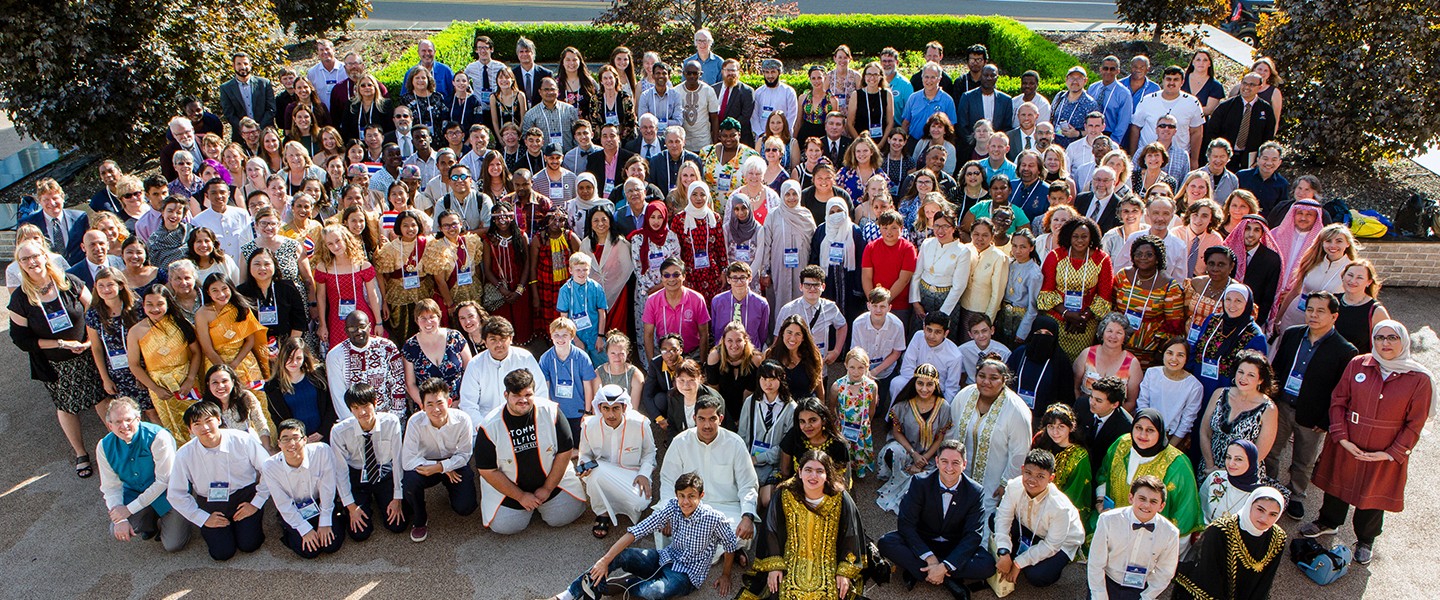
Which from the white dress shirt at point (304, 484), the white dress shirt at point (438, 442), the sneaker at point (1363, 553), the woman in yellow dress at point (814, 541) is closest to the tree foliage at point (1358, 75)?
the sneaker at point (1363, 553)

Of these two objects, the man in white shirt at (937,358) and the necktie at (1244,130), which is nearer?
the man in white shirt at (937,358)

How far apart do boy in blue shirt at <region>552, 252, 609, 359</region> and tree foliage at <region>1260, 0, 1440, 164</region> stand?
8.34 m

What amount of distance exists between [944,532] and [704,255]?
329cm

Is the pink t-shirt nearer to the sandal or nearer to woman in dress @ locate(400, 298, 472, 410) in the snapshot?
woman in dress @ locate(400, 298, 472, 410)

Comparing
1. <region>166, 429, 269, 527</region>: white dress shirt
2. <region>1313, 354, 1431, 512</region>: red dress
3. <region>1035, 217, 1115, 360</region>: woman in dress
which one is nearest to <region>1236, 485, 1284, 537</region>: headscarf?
<region>1313, 354, 1431, 512</region>: red dress

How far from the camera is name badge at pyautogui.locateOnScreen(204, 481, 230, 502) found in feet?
21.2

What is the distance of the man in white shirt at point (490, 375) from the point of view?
723 centimetres

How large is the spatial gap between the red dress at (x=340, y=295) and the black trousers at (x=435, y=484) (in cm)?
162

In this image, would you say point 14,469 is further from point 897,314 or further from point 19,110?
point 897,314

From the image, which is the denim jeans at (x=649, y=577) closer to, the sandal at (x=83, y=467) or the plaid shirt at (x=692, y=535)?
the plaid shirt at (x=692, y=535)

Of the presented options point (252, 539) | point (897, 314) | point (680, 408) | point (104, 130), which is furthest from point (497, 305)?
point (104, 130)

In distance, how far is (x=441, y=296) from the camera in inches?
332

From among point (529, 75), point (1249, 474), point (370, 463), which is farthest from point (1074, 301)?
point (529, 75)

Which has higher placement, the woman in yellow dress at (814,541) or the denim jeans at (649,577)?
the woman in yellow dress at (814,541)
